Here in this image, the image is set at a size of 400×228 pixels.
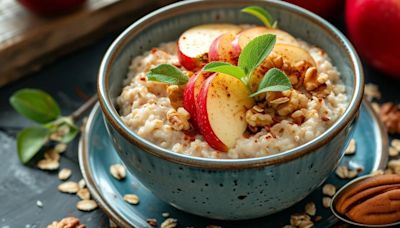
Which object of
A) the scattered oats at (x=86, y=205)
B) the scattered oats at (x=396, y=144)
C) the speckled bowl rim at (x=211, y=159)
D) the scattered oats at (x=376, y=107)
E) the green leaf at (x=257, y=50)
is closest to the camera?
the speckled bowl rim at (x=211, y=159)

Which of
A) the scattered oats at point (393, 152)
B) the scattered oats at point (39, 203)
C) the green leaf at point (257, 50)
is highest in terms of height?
the green leaf at point (257, 50)

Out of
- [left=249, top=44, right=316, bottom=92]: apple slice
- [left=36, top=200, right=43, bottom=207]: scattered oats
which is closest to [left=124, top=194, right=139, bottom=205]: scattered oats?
[left=36, top=200, right=43, bottom=207]: scattered oats

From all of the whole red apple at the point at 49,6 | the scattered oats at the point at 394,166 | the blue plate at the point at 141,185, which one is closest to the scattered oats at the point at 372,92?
the blue plate at the point at 141,185

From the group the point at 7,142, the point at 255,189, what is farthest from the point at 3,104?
the point at 255,189

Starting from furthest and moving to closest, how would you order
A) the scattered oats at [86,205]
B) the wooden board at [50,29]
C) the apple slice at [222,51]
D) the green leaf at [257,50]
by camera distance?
the wooden board at [50,29] → the scattered oats at [86,205] → the apple slice at [222,51] → the green leaf at [257,50]

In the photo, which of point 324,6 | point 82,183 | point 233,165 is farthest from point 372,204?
point 324,6

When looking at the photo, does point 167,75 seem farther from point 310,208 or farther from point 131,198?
point 310,208

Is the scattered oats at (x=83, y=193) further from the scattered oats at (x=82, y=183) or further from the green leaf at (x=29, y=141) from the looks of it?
the green leaf at (x=29, y=141)
